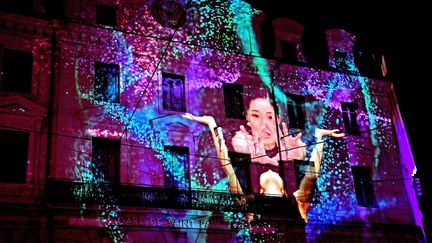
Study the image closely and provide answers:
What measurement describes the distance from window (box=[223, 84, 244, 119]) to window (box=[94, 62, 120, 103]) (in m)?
4.71

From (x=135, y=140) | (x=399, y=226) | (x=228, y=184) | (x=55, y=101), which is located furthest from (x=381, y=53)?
(x=55, y=101)

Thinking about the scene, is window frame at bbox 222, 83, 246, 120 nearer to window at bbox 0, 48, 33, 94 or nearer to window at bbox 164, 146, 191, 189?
window at bbox 164, 146, 191, 189

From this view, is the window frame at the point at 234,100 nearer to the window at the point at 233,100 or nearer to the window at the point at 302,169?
the window at the point at 233,100

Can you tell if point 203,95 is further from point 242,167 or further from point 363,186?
point 363,186

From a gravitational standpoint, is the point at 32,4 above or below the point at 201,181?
above

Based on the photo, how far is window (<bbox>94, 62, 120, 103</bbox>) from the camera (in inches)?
839

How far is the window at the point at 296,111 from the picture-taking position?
24578 millimetres

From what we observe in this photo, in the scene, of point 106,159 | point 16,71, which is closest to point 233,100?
point 106,159

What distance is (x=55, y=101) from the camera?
20.2 metres

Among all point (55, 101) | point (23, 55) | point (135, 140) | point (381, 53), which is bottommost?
point (135, 140)

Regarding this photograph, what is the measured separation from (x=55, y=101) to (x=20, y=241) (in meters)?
5.21

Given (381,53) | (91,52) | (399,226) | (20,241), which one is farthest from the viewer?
(381,53)

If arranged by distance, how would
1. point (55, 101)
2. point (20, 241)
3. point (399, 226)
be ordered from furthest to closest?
point (399, 226) < point (55, 101) < point (20, 241)

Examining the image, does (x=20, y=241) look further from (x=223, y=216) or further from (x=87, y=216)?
(x=223, y=216)
